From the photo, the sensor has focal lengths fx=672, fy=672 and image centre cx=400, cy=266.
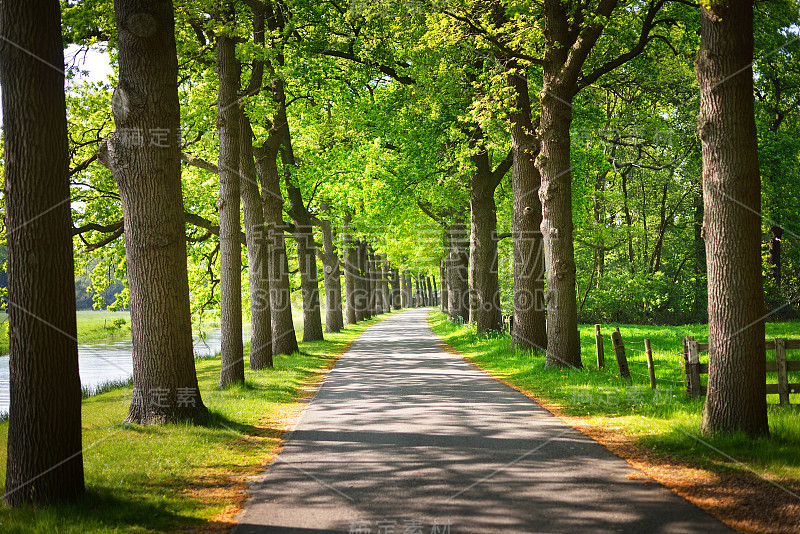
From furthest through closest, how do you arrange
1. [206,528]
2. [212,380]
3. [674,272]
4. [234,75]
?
1. [674,272]
2. [212,380]
3. [234,75]
4. [206,528]

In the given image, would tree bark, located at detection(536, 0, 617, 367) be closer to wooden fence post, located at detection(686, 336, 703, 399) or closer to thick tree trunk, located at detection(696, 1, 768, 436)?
wooden fence post, located at detection(686, 336, 703, 399)

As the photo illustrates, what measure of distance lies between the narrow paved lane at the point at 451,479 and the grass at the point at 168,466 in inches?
17.5

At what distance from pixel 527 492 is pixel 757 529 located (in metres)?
1.97

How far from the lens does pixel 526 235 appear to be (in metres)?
19.6

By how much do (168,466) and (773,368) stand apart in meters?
9.13

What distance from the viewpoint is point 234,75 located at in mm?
15391

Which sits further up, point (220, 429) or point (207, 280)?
point (207, 280)

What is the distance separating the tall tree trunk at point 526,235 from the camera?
1892cm

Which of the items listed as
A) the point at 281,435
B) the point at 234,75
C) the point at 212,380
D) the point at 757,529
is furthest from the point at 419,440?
the point at 234,75

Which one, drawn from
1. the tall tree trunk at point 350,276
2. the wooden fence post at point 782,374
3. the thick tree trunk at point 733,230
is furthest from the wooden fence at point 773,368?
the tall tree trunk at point 350,276

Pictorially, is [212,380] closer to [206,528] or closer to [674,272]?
[206,528]

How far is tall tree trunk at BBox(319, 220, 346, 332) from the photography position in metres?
35.1

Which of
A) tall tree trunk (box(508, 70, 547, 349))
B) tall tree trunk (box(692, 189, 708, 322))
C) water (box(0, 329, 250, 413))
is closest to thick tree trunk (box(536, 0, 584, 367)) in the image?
tall tree trunk (box(508, 70, 547, 349))

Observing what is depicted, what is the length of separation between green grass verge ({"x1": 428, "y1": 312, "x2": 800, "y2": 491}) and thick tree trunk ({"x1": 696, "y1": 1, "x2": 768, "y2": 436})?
1.41 feet
